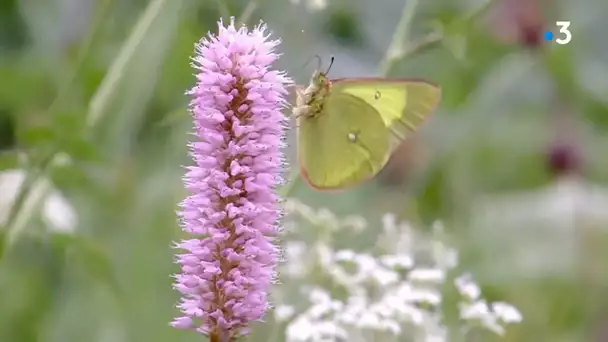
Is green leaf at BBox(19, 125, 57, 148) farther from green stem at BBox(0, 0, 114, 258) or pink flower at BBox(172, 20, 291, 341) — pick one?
pink flower at BBox(172, 20, 291, 341)

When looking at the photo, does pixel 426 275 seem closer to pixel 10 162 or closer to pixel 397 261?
pixel 397 261

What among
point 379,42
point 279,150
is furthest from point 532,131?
point 279,150

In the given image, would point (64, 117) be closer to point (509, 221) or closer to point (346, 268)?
point (346, 268)

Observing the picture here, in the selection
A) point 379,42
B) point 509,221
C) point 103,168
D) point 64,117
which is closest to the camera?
point 64,117

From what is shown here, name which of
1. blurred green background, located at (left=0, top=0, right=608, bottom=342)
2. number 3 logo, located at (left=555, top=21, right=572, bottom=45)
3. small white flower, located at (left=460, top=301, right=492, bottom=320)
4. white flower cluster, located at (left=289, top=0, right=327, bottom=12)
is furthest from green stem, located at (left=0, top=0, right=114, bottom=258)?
number 3 logo, located at (left=555, top=21, right=572, bottom=45)

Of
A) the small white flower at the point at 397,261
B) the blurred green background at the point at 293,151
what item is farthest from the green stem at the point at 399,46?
the small white flower at the point at 397,261

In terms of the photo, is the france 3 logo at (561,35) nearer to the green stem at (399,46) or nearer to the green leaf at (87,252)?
the green stem at (399,46)
